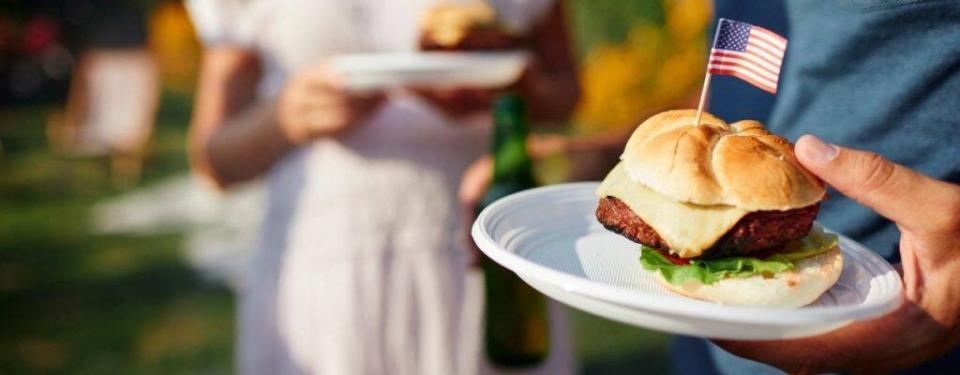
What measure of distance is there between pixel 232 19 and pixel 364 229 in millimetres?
922

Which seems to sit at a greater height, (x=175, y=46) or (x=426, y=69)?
(x=426, y=69)

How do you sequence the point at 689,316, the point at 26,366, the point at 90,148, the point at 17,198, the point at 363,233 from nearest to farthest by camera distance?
1. the point at 689,316
2. the point at 363,233
3. the point at 26,366
4. the point at 17,198
5. the point at 90,148

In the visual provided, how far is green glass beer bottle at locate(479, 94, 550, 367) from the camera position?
2.99 m

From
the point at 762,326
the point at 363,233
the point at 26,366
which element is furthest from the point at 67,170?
the point at 762,326

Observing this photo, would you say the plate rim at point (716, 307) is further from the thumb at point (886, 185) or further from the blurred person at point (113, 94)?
the blurred person at point (113, 94)

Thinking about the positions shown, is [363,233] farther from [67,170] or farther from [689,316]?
[67,170]

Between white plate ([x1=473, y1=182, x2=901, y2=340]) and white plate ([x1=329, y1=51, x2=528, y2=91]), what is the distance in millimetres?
602

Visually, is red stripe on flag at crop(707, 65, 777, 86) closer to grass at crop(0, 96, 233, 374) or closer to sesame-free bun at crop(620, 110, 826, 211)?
sesame-free bun at crop(620, 110, 826, 211)

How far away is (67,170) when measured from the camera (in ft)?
36.8

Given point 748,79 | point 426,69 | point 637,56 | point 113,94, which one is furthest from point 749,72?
point 113,94

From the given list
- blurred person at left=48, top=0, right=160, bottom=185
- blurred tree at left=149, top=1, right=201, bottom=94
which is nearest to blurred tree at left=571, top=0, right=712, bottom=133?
blurred person at left=48, top=0, right=160, bottom=185

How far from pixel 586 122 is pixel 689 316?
22.7 feet

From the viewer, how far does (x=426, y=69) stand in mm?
2346

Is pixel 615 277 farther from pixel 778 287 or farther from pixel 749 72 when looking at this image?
pixel 749 72
